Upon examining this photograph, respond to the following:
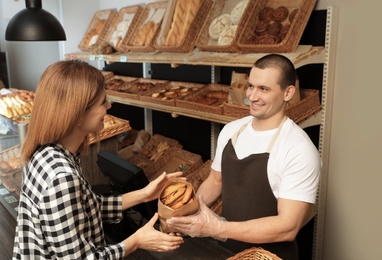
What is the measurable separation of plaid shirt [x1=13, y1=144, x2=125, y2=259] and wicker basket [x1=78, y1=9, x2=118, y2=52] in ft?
9.77

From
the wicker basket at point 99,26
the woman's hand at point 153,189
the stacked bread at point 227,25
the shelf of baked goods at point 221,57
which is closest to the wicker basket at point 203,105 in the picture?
the shelf of baked goods at point 221,57

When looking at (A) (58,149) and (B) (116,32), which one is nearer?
(A) (58,149)

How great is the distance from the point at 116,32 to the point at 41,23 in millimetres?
858

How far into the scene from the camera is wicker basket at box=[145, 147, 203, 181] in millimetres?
3141

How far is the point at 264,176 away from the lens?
66.1 inches

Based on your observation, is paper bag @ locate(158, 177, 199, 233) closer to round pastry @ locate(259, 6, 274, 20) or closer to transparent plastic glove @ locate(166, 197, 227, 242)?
transparent plastic glove @ locate(166, 197, 227, 242)

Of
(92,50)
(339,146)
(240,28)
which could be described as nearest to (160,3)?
(92,50)

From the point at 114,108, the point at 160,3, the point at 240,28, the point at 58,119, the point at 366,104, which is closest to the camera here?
the point at 58,119

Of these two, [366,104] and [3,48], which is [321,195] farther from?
[3,48]

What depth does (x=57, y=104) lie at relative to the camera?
3.96ft

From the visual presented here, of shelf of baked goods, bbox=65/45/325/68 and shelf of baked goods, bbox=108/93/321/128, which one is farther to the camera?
shelf of baked goods, bbox=108/93/321/128

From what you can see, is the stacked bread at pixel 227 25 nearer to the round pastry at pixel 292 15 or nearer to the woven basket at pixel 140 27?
the round pastry at pixel 292 15

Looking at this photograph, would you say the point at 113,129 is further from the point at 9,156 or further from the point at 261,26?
the point at 261,26

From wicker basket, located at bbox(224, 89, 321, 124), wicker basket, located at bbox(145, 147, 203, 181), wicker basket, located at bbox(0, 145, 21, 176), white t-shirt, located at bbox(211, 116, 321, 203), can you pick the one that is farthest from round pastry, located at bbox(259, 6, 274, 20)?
wicker basket, located at bbox(0, 145, 21, 176)
